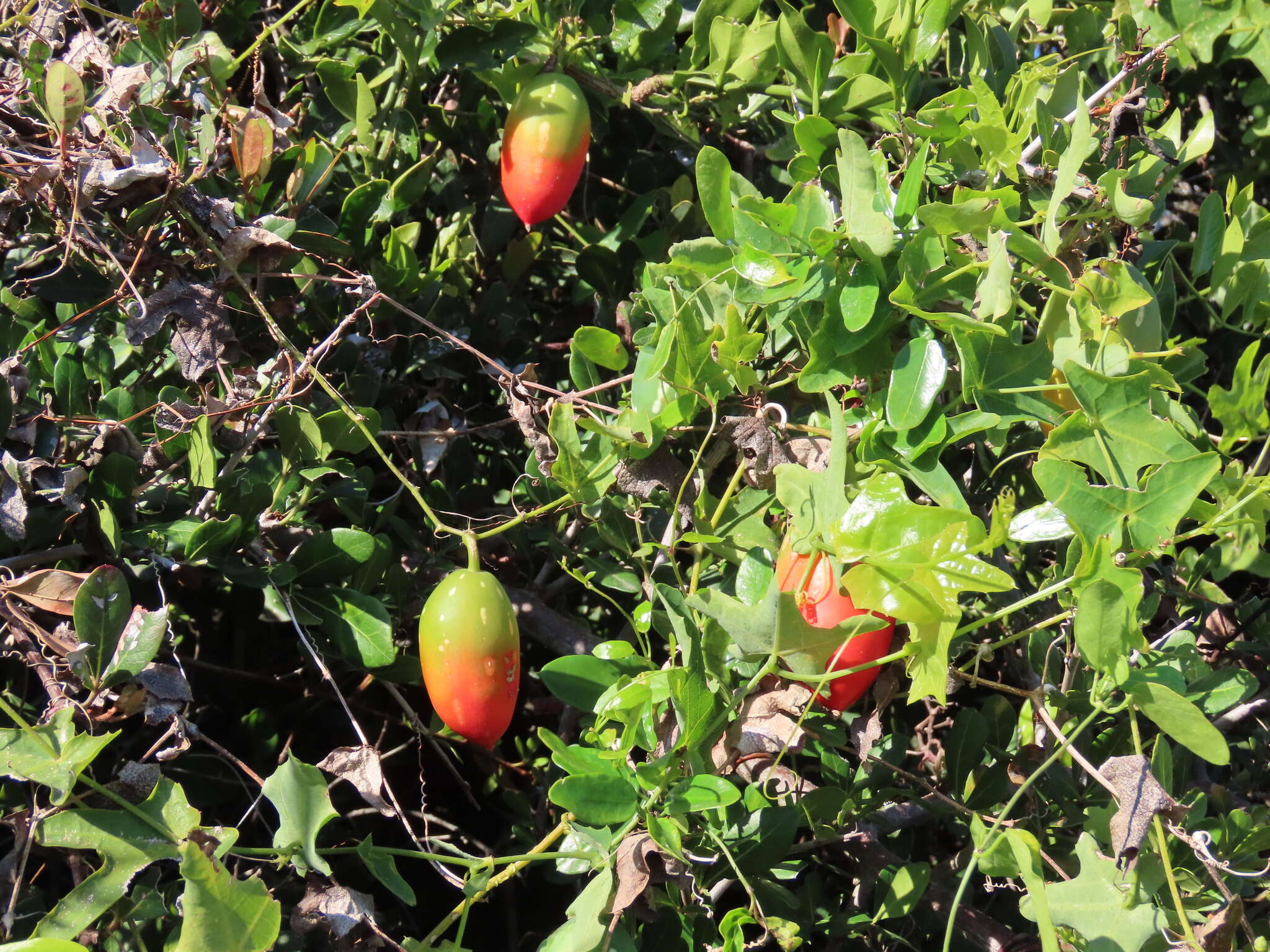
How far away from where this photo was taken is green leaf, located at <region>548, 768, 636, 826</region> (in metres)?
0.92

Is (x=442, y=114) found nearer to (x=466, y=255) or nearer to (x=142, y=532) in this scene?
(x=466, y=255)

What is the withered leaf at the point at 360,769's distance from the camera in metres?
0.98

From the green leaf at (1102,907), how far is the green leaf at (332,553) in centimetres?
73

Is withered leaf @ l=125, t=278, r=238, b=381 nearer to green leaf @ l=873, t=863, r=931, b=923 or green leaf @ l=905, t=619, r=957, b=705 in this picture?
green leaf @ l=905, t=619, r=957, b=705

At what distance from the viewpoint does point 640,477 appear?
3.53 ft

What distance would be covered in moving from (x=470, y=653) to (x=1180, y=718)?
0.61 metres

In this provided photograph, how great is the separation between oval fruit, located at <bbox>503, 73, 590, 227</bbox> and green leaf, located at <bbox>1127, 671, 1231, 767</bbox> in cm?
82

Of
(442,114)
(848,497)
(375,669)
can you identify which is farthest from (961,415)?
(442,114)

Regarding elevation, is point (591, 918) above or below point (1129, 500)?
below

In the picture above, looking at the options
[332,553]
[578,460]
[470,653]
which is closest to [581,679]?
[470,653]

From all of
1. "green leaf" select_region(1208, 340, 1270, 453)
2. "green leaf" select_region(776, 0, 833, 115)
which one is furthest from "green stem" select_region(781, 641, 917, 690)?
"green leaf" select_region(776, 0, 833, 115)

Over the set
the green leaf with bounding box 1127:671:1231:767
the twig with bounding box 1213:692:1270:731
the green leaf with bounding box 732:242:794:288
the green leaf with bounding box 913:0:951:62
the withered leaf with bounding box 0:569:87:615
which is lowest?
the twig with bounding box 1213:692:1270:731

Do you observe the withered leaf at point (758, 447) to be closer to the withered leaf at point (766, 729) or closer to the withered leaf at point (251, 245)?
the withered leaf at point (766, 729)

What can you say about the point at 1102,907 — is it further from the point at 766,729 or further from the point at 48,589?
the point at 48,589
